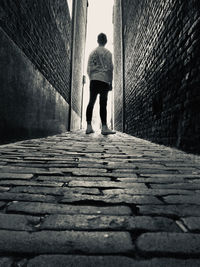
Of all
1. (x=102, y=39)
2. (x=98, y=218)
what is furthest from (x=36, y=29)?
(x=98, y=218)

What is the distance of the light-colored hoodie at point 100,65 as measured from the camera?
5.43 m

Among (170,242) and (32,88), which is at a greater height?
(32,88)

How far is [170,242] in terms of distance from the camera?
0.74 m

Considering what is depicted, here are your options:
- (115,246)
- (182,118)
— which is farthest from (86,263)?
(182,118)

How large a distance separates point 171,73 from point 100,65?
246 cm


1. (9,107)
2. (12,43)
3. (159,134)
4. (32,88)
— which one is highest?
(12,43)

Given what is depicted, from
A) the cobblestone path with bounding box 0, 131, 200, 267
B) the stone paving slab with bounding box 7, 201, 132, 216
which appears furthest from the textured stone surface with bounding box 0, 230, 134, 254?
the stone paving slab with bounding box 7, 201, 132, 216

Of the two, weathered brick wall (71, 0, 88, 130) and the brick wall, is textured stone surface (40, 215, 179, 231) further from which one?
weathered brick wall (71, 0, 88, 130)

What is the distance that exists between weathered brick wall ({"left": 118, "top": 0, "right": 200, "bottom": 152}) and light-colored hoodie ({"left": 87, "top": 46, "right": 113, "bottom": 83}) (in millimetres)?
952

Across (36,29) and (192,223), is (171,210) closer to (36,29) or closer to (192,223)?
(192,223)

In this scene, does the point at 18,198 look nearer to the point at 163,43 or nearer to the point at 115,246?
the point at 115,246

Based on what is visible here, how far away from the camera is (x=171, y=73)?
344cm

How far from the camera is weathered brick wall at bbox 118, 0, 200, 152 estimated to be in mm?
2680

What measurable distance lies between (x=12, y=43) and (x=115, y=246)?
3146 millimetres
